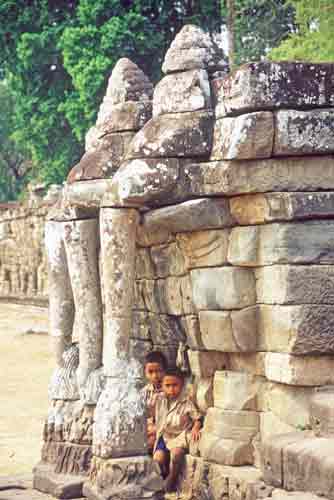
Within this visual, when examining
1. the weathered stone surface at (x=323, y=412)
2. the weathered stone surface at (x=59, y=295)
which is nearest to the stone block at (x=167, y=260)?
the weathered stone surface at (x=59, y=295)

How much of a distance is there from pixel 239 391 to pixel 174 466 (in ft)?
3.16

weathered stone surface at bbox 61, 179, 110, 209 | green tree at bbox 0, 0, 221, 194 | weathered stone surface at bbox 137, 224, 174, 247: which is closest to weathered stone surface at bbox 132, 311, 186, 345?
weathered stone surface at bbox 137, 224, 174, 247

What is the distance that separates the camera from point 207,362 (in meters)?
8.75

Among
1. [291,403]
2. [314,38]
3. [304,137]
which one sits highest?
[314,38]

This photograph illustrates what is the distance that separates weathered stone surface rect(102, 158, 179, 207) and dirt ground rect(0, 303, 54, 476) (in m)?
3.57

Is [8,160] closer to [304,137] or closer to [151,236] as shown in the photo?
[151,236]

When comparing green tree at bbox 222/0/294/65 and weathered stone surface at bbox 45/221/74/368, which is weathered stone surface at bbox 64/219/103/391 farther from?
green tree at bbox 222/0/294/65

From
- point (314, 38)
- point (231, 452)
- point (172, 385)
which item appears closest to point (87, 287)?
point (172, 385)

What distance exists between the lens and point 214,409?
8570 millimetres

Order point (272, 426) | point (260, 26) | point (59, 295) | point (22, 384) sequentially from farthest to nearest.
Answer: point (260, 26) < point (22, 384) < point (59, 295) < point (272, 426)

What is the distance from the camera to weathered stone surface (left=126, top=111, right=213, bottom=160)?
8.25 m

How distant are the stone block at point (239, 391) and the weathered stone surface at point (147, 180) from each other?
137cm

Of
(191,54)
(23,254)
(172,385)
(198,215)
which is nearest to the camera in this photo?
(198,215)

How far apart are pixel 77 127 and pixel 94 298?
64.6 feet
